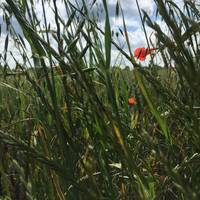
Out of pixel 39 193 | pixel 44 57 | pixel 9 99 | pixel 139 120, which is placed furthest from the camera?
pixel 9 99

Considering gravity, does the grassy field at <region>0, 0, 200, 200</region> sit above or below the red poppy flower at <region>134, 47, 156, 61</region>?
below

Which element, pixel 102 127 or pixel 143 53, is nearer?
pixel 102 127

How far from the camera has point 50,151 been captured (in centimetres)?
99

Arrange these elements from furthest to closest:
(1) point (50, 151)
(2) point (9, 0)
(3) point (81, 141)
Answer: (3) point (81, 141)
(1) point (50, 151)
(2) point (9, 0)

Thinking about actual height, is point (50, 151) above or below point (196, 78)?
below

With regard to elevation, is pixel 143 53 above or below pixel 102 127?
above

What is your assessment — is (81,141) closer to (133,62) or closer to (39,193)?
(39,193)

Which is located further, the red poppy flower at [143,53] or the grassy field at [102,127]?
the red poppy flower at [143,53]

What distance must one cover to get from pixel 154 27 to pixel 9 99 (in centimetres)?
171

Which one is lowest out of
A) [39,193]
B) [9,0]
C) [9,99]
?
[39,193]

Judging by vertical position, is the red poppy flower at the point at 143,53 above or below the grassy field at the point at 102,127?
above

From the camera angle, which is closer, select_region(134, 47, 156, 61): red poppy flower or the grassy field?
the grassy field

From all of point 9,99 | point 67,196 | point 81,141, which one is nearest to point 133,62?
point 67,196

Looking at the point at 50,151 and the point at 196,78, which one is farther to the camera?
the point at 50,151
